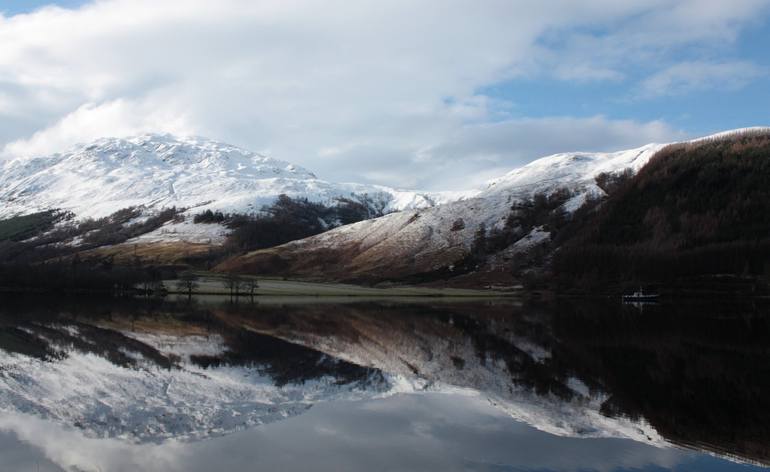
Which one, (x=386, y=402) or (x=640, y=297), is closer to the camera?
(x=386, y=402)

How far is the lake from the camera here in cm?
1977

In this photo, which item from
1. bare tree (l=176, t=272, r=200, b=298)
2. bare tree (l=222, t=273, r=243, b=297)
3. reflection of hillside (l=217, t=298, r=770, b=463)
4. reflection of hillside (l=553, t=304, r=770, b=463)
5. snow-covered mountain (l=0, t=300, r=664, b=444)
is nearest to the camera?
reflection of hillside (l=553, t=304, r=770, b=463)

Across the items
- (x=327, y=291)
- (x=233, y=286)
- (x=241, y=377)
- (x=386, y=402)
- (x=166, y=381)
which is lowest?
(x=327, y=291)

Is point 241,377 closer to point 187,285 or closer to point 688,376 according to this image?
point 688,376

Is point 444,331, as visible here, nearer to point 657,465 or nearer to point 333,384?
point 333,384

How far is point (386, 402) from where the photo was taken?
1118 inches

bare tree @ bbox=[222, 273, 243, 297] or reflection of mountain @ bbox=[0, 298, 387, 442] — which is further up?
bare tree @ bbox=[222, 273, 243, 297]

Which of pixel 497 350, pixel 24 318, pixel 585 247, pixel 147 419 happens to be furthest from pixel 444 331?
pixel 585 247

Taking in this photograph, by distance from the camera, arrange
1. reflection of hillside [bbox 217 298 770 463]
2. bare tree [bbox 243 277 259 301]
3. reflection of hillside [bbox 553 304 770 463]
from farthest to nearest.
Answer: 1. bare tree [bbox 243 277 259 301]
2. reflection of hillside [bbox 217 298 770 463]
3. reflection of hillside [bbox 553 304 770 463]

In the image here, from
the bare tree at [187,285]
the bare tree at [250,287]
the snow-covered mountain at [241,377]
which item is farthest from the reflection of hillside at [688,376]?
the bare tree at [187,285]

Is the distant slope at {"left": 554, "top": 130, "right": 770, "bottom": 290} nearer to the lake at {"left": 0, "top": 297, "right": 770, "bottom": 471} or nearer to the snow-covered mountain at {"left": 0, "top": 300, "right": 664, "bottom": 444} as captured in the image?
the lake at {"left": 0, "top": 297, "right": 770, "bottom": 471}

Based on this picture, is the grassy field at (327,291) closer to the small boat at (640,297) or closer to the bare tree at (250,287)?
the bare tree at (250,287)

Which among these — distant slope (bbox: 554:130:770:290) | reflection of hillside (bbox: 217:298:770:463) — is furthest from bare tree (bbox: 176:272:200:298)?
reflection of hillside (bbox: 217:298:770:463)

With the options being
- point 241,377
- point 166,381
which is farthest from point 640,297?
point 166,381
